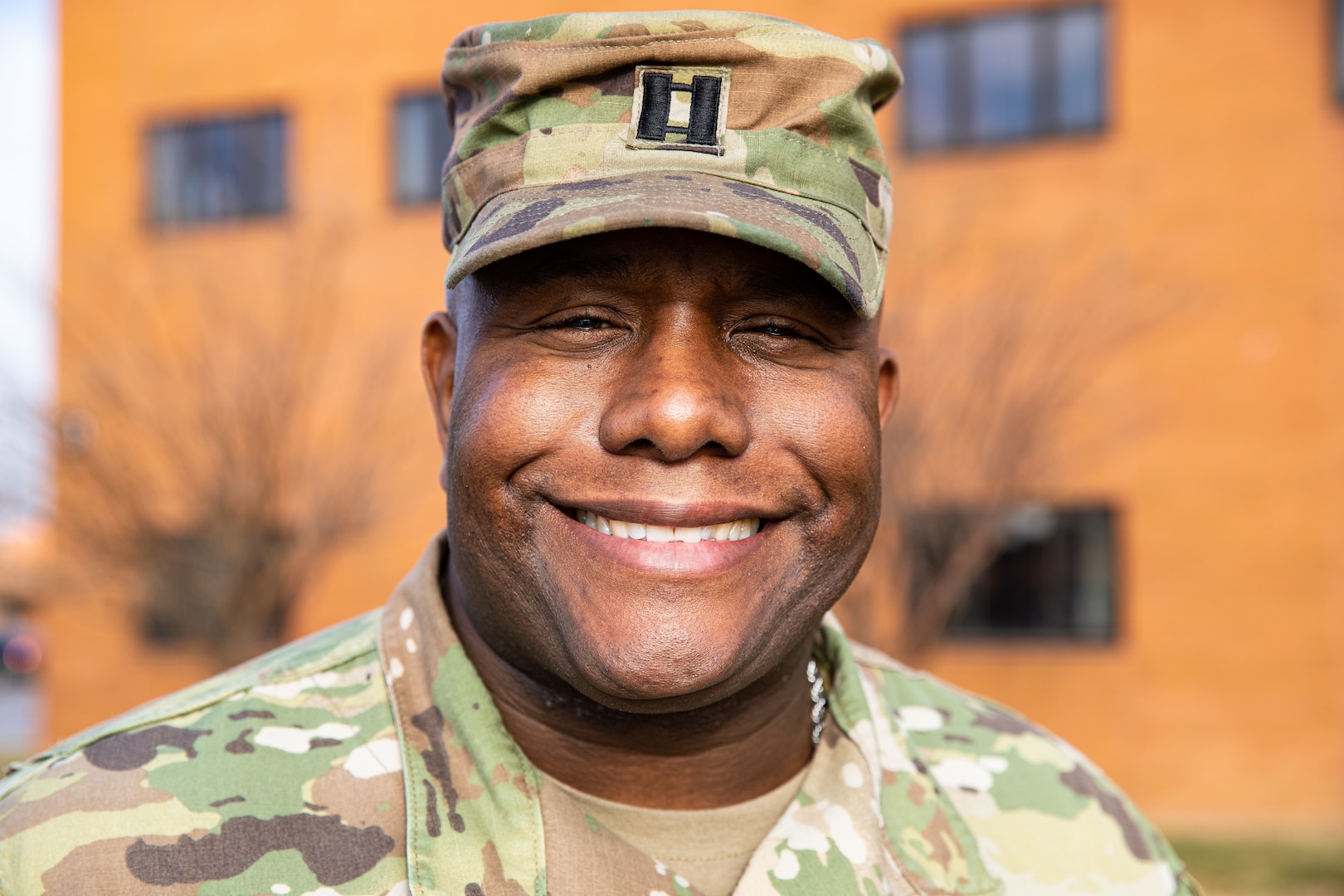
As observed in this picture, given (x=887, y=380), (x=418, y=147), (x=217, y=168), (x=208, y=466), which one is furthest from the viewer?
(x=418, y=147)

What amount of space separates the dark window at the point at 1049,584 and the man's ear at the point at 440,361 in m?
7.99

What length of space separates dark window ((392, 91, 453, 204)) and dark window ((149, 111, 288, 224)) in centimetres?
99

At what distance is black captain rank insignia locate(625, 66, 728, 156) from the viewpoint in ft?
5.60

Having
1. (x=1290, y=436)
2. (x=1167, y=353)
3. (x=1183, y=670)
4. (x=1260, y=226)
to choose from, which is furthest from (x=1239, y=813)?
(x=1260, y=226)

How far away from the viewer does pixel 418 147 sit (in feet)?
36.8

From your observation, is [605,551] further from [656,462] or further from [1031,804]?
[1031,804]

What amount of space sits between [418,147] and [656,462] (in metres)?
10.2

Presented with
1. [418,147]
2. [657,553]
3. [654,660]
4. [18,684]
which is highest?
[418,147]

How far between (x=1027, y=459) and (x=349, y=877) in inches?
259

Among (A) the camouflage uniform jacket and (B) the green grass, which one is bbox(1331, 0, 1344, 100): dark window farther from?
(A) the camouflage uniform jacket

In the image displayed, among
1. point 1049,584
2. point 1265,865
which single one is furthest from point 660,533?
point 1049,584

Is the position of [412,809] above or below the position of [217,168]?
below

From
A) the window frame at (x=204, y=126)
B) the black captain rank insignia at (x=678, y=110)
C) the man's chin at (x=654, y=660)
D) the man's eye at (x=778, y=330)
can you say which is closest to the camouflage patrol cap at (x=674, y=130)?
the black captain rank insignia at (x=678, y=110)

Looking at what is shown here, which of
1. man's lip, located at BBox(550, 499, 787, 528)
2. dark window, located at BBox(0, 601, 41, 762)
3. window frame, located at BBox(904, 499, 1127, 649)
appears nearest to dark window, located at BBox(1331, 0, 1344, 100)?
window frame, located at BBox(904, 499, 1127, 649)
